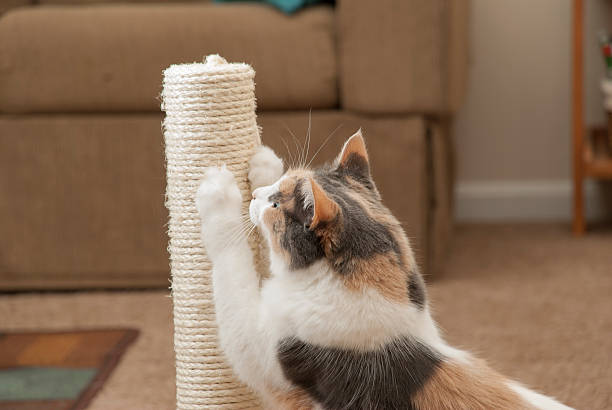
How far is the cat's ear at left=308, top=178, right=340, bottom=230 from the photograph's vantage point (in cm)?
90

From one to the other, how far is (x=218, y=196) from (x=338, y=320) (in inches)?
9.7

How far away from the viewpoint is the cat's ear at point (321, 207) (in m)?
0.90

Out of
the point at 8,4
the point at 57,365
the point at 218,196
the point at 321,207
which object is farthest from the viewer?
the point at 8,4

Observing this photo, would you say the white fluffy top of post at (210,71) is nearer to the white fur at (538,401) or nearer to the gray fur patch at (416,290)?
the gray fur patch at (416,290)

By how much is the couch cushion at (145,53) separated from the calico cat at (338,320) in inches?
29.7

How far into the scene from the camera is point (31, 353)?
1557 mm

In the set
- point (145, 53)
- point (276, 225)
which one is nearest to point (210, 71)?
point (276, 225)

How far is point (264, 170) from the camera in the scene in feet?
3.71

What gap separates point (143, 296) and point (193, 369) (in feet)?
2.39

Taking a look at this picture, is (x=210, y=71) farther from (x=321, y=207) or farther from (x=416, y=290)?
(x=416, y=290)

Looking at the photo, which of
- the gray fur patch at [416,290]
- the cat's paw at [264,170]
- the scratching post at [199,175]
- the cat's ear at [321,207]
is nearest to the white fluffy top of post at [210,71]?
the scratching post at [199,175]

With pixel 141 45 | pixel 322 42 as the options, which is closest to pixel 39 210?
pixel 141 45

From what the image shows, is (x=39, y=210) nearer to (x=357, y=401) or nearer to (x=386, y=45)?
(x=386, y=45)

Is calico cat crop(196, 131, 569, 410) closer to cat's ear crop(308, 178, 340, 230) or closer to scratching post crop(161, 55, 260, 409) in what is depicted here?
cat's ear crop(308, 178, 340, 230)
